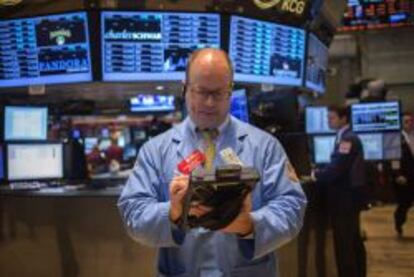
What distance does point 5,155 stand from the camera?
5188mm

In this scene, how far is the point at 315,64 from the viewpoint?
6.87 m

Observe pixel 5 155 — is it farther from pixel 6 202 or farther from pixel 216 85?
pixel 216 85

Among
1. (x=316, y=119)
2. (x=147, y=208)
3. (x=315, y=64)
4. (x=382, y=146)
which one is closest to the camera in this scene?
(x=147, y=208)

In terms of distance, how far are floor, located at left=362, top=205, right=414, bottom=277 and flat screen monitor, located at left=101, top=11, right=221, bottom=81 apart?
2884 millimetres

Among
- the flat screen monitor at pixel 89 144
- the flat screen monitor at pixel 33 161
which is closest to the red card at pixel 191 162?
the flat screen monitor at pixel 33 161

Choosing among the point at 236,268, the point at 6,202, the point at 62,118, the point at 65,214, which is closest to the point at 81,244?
the point at 65,214

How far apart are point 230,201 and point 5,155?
3941 millimetres

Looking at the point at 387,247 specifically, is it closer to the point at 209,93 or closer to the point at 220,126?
the point at 220,126

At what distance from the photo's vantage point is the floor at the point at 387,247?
6588 millimetres

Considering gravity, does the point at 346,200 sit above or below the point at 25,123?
below

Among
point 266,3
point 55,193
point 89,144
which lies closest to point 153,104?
point 266,3

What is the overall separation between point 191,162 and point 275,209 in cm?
27

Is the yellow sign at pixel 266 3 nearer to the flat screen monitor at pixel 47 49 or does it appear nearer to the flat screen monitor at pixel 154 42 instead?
the flat screen monitor at pixel 154 42

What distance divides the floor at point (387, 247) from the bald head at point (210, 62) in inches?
198
